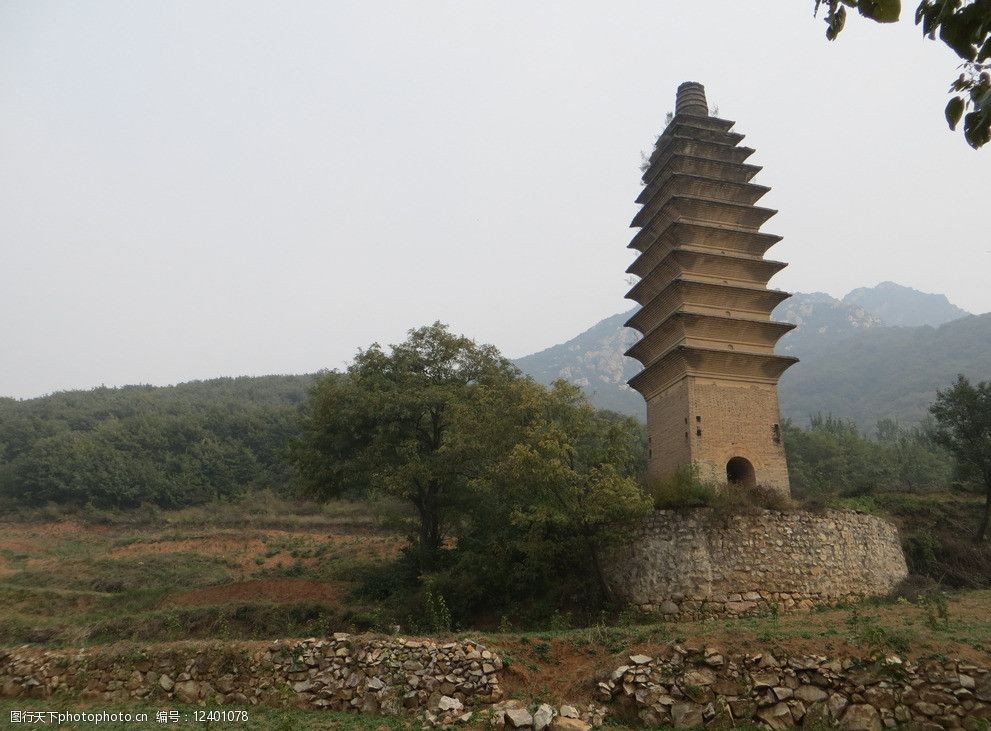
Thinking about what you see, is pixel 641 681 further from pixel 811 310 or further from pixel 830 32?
pixel 811 310

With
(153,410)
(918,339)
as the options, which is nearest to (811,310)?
(918,339)

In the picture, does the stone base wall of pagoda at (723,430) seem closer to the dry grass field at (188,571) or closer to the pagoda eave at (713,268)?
the pagoda eave at (713,268)

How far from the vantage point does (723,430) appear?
1834 cm

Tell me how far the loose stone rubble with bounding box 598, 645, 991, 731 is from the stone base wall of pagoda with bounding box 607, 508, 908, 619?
5.09 m

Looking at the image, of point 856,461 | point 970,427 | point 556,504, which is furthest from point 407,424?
point 856,461

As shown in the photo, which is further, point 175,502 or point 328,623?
point 175,502

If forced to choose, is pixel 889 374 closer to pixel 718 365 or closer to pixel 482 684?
pixel 718 365

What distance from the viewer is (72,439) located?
183 feet

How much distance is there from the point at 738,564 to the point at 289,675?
974 centimetres

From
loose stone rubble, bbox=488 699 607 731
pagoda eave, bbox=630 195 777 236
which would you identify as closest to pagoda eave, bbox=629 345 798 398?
pagoda eave, bbox=630 195 777 236

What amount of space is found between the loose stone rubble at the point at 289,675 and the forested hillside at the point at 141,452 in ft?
117

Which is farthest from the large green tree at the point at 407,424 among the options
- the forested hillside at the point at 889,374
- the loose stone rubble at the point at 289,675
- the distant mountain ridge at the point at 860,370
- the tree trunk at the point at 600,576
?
the forested hillside at the point at 889,374

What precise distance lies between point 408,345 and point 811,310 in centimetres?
18801

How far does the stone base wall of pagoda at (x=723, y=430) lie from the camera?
1803 cm
